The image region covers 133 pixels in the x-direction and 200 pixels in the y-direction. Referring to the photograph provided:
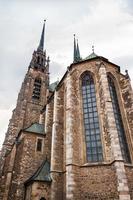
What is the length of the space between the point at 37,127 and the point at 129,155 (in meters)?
8.77

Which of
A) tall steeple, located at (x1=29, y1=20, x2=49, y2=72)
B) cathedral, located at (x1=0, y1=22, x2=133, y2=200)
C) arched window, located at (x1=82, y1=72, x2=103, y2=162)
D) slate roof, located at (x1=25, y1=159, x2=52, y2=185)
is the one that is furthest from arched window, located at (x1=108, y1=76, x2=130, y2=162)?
tall steeple, located at (x1=29, y1=20, x2=49, y2=72)

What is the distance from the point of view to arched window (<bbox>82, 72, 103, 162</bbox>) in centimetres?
1207

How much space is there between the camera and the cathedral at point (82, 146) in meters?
10.8

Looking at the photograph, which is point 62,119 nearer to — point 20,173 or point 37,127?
point 37,127

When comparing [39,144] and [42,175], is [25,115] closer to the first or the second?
[39,144]

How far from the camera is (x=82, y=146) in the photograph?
12531 mm

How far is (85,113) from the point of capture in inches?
553

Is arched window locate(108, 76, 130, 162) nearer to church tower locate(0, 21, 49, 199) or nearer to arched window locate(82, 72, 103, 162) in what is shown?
arched window locate(82, 72, 103, 162)

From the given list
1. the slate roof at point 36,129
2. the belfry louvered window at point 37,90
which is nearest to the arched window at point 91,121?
the slate roof at point 36,129

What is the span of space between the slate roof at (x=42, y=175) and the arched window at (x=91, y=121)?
3260 millimetres

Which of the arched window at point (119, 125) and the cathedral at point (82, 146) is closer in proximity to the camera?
the cathedral at point (82, 146)

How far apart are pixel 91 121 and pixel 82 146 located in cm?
194

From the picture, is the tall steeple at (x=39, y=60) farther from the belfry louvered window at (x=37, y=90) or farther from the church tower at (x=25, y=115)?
the belfry louvered window at (x=37, y=90)

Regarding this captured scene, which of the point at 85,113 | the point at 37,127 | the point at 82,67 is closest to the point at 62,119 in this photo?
the point at 85,113
